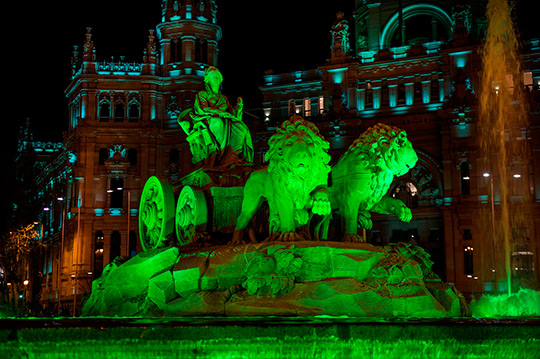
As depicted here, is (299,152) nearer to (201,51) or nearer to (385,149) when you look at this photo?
(385,149)

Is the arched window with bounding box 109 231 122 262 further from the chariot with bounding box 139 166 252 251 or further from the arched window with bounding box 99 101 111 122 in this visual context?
the chariot with bounding box 139 166 252 251

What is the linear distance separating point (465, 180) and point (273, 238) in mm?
39338

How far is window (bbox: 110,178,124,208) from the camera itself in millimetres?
58781

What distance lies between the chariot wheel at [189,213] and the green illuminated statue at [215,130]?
4.29 ft

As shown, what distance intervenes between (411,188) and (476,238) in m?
6.43

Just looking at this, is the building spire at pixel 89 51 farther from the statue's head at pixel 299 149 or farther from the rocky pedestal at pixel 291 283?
the statue's head at pixel 299 149

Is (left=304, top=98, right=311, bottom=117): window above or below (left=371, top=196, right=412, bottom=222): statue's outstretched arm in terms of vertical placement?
above

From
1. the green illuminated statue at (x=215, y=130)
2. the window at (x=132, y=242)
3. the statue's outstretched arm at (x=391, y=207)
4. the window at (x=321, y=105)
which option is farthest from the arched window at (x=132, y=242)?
the statue's outstretched arm at (x=391, y=207)

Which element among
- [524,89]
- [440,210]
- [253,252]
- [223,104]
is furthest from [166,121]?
[253,252]

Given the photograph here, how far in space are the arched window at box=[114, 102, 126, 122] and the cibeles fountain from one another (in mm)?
45550

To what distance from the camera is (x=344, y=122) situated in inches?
2125

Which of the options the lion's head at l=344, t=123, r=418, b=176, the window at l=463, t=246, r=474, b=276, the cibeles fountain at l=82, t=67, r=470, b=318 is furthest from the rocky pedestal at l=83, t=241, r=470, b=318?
the window at l=463, t=246, r=474, b=276

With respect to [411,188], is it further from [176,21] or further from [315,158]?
[315,158]

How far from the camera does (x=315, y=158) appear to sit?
1305cm
